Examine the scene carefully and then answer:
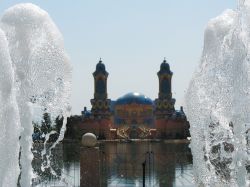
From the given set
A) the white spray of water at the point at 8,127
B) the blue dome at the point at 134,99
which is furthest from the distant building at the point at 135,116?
the white spray of water at the point at 8,127

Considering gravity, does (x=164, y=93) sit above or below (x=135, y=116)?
above

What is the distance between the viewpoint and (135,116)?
81625 mm

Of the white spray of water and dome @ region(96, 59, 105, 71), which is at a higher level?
dome @ region(96, 59, 105, 71)

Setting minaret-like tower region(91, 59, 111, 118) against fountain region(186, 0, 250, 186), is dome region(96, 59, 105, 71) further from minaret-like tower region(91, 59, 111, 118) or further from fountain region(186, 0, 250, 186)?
fountain region(186, 0, 250, 186)

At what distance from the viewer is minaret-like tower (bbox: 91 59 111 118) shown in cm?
7381

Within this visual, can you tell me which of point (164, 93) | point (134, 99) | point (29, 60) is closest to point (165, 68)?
point (164, 93)

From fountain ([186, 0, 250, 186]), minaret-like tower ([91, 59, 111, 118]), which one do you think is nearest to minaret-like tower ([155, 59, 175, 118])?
minaret-like tower ([91, 59, 111, 118])

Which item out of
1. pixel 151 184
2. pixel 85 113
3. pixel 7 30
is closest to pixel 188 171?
pixel 151 184

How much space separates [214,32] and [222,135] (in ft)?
7.50

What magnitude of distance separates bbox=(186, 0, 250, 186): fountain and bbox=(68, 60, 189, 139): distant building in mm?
54991

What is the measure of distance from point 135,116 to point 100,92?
29.9 ft

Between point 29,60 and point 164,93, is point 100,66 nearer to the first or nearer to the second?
point 164,93

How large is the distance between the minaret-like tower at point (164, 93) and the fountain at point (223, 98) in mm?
60955

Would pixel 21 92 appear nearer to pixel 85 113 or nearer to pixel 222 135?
pixel 222 135
